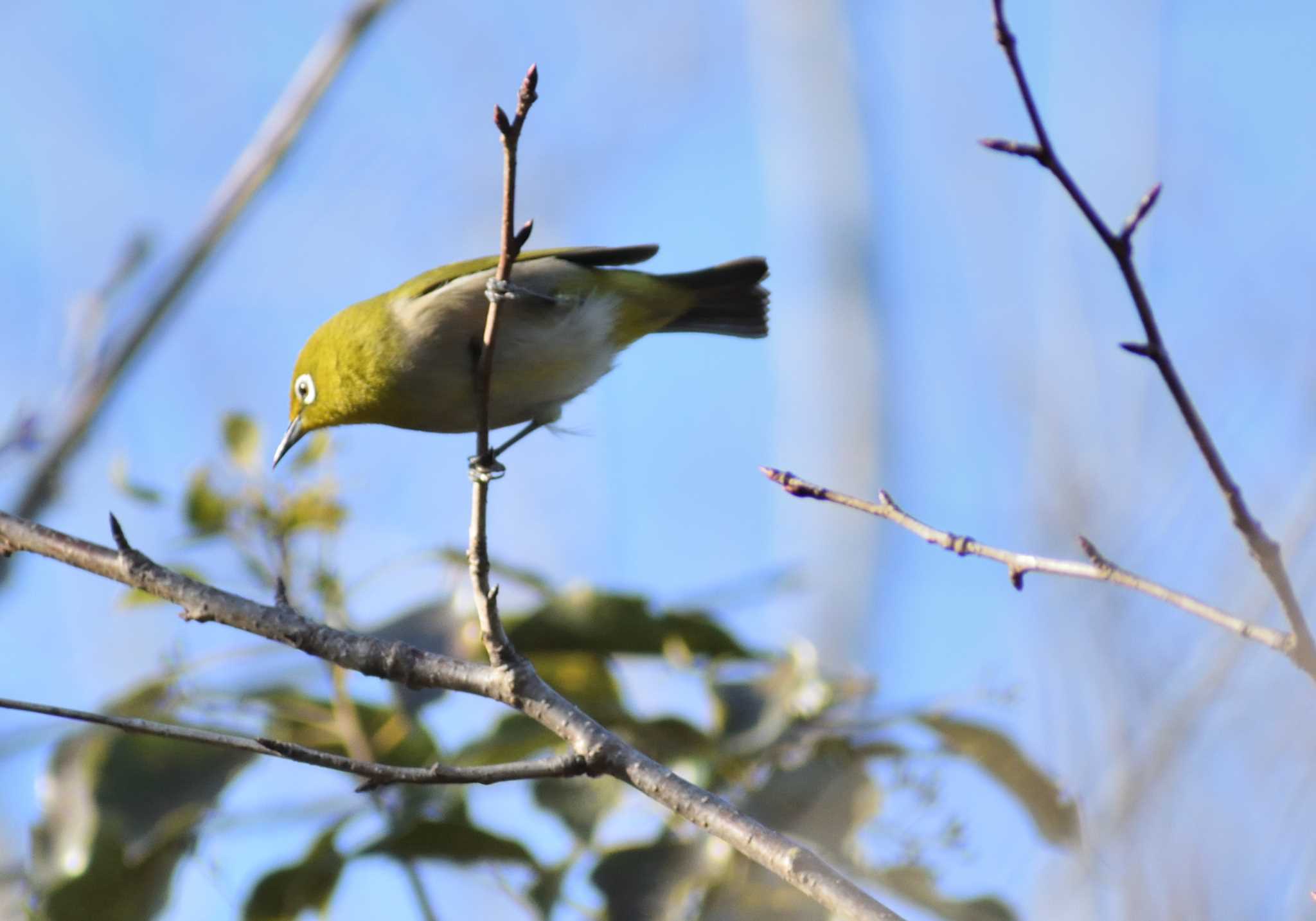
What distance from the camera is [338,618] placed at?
2.79 metres

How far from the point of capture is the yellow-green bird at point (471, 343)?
3.37 m

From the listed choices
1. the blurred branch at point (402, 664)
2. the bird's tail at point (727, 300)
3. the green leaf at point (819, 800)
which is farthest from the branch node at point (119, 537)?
the bird's tail at point (727, 300)

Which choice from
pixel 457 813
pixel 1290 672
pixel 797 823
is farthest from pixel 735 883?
pixel 1290 672

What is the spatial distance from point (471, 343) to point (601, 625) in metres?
0.93

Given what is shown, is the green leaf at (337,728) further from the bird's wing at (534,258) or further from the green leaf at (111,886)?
the bird's wing at (534,258)

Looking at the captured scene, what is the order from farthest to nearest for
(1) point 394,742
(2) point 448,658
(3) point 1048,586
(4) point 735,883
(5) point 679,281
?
(3) point 1048,586, (5) point 679,281, (1) point 394,742, (4) point 735,883, (2) point 448,658

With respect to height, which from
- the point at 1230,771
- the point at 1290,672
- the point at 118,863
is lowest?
the point at 118,863

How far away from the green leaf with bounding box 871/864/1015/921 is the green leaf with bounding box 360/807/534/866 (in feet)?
2.35

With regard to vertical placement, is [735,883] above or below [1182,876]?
below

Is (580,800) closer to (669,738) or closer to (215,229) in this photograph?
(669,738)

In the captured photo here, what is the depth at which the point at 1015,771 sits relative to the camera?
2684 mm

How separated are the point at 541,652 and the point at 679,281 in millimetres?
1497

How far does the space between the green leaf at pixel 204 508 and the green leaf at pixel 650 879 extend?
1.08 metres

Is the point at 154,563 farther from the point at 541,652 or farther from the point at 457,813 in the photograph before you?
the point at 541,652
